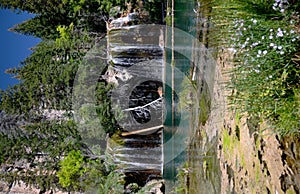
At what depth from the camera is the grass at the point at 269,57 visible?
2619 millimetres

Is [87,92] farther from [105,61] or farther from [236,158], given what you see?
[236,158]

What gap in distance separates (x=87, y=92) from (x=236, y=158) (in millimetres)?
11145

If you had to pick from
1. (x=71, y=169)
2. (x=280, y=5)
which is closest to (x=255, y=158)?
(x=280, y=5)

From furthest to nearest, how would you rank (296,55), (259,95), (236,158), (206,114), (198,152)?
1. (198,152)
2. (206,114)
3. (236,158)
4. (259,95)
5. (296,55)

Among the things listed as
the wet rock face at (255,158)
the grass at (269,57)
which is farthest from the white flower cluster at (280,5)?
the wet rock face at (255,158)

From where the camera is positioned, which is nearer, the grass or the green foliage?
the grass

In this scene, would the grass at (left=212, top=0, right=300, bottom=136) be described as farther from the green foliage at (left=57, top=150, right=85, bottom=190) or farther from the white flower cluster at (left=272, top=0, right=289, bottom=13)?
the green foliage at (left=57, top=150, right=85, bottom=190)

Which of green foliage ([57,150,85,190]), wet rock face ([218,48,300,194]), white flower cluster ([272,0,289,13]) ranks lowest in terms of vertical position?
wet rock face ([218,48,300,194])

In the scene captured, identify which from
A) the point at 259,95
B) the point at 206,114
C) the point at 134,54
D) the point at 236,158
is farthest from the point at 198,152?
the point at 134,54

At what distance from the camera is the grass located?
8.59 feet

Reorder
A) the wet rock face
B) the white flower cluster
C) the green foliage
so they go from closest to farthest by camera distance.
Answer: the white flower cluster → the wet rock face → the green foliage

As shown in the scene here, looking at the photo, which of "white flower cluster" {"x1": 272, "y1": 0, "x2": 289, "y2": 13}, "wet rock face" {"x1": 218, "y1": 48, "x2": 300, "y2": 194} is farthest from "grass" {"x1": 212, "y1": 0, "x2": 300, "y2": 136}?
"wet rock face" {"x1": 218, "y1": 48, "x2": 300, "y2": 194}

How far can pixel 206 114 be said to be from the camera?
21.9 ft

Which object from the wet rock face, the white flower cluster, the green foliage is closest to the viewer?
the white flower cluster
